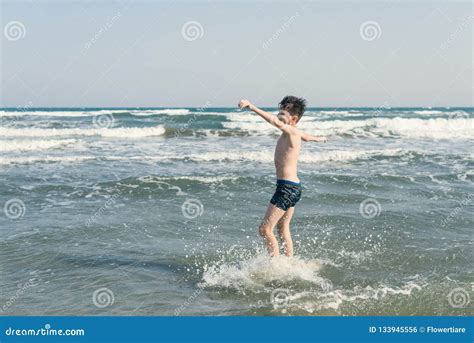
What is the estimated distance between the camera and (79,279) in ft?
18.4

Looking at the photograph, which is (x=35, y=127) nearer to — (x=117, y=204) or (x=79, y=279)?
(x=117, y=204)


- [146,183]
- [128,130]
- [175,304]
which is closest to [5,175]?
[146,183]

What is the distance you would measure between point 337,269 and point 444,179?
707 centimetres

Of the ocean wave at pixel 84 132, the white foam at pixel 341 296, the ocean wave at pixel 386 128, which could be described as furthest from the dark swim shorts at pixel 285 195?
the ocean wave at pixel 386 128

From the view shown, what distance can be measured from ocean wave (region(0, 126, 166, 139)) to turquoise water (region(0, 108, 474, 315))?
1178 cm

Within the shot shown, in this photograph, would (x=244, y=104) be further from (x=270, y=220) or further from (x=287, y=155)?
(x=270, y=220)

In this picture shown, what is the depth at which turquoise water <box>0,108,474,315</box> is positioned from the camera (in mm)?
4980

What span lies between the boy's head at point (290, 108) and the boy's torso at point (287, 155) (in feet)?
0.61

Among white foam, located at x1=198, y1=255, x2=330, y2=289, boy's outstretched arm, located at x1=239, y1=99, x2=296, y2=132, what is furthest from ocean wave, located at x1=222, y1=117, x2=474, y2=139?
boy's outstretched arm, located at x1=239, y1=99, x2=296, y2=132

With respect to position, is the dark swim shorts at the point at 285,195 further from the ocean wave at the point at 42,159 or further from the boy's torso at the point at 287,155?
the ocean wave at the point at 42,159

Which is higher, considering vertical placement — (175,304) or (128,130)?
(128,130)

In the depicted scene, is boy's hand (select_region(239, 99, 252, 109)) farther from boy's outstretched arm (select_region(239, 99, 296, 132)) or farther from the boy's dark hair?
the boy's dark hair

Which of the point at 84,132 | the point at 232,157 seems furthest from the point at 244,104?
the point at 84,132
